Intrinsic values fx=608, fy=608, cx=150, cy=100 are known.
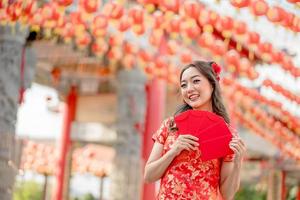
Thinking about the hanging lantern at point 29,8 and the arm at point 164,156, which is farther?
the hanging lantern at point 29,8

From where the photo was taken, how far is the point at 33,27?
23.5 ft

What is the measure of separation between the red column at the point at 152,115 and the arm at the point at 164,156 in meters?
7.37

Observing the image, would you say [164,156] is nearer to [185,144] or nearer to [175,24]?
[185,144]

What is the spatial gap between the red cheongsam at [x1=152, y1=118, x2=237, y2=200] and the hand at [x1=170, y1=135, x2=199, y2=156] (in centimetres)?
4

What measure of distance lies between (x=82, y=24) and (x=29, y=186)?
26446 mm

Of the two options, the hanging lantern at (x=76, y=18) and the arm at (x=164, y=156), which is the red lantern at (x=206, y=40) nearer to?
the hanging lantern at (x=76, y=18)

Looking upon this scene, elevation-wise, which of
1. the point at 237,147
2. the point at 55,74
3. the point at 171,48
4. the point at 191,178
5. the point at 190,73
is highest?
the point at 55,74

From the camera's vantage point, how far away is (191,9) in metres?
6.86

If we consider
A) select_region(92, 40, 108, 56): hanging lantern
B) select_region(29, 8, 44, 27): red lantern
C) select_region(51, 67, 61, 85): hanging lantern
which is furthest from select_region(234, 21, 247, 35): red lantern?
select_region(51, 67, 61, 85): hanging lantern

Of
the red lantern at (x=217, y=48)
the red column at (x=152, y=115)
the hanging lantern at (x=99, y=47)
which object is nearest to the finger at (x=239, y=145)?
the red lantern at (x=217, y=48)

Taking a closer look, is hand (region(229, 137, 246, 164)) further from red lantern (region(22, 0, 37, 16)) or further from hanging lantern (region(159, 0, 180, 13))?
red lantern (region(22, 0, 37, 16))

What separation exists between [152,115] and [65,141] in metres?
4.49

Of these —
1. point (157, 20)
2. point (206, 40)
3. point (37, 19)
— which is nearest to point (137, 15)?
point (157, 20)

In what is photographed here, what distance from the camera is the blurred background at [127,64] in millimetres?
6871
